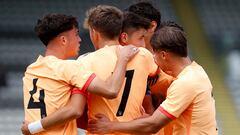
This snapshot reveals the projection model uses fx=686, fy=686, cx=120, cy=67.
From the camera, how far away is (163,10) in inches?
387

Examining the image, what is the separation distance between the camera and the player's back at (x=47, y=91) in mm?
3363

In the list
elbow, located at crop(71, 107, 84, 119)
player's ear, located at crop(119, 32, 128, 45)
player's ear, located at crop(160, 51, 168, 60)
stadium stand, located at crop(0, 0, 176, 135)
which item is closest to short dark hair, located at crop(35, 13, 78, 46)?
player's ear, located at crop(119, 32, 128, 45)

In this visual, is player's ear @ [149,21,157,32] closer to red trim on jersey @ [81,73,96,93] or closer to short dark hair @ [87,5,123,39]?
short dark hair @ [87,5,123,39]

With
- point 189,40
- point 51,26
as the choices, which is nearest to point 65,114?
point 51,26

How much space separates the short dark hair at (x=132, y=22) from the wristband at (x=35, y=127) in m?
0.66

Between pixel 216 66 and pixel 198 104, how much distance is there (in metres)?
5.77

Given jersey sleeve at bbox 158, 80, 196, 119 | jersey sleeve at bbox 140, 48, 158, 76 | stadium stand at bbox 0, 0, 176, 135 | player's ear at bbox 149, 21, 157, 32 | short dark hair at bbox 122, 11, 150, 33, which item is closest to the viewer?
jersey sleeve at bbox 158, 80, 196, 119

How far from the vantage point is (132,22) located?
358 cm

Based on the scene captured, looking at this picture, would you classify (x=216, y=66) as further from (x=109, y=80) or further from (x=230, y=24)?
(x=109, y=80)

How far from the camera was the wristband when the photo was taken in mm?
3361

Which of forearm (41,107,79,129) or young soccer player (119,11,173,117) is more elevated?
young soccer player (119,11,173,117)

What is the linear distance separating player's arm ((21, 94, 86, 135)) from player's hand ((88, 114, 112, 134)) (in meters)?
0.10

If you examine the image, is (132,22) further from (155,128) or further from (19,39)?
(19,39)

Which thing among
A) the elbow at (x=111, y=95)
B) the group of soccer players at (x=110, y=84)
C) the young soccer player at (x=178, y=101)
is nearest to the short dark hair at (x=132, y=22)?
the group of soccer players at (x=110, y=84)
